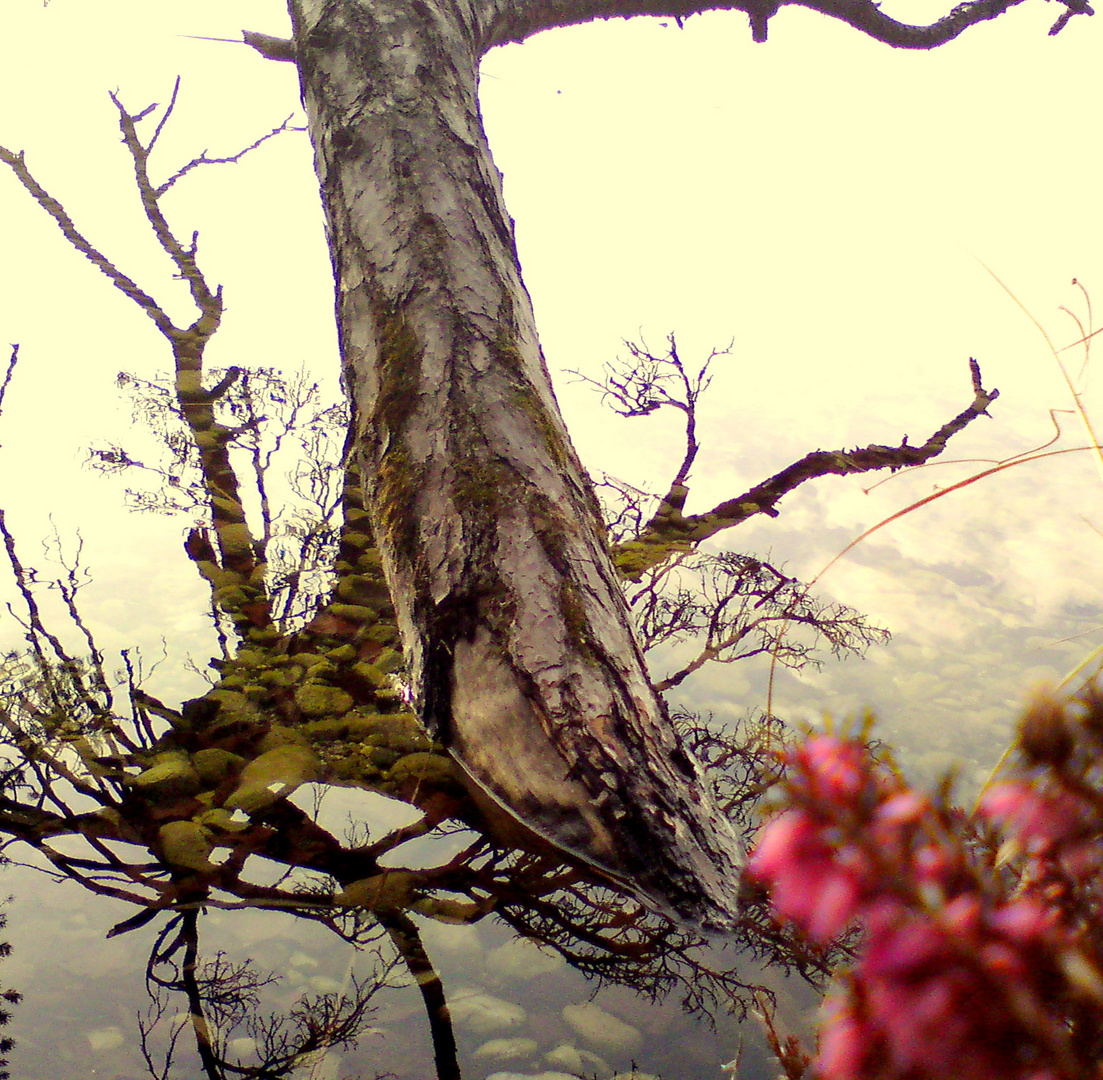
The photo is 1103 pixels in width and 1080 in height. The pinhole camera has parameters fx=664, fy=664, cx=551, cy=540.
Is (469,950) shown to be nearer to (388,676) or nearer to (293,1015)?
(293,1015)

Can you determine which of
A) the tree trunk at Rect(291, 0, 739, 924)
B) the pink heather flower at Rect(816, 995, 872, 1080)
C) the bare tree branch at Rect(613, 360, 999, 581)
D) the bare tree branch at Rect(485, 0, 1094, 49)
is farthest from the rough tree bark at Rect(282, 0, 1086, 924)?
the bare tree branch at Rect(613, 360, 999, 581)

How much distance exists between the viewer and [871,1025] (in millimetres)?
273

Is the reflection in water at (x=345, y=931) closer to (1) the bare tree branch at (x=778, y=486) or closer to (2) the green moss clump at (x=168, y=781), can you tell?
(2) the green moss clump at (x=168, y=781)

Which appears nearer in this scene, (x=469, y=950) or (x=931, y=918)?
(x=931, y=918)

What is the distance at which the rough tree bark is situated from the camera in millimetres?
Answer: 1025

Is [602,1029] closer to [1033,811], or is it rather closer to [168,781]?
[168,781]

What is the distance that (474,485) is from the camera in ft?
4.11

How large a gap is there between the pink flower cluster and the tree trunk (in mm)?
738

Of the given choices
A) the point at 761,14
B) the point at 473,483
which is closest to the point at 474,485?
the point at 473,483

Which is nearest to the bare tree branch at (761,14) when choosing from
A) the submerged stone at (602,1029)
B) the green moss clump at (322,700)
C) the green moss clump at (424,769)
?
the green moss clump at (322,700)

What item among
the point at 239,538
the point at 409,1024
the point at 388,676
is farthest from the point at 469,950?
the point at 239,538

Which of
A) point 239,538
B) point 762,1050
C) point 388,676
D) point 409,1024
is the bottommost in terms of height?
point 762,1050

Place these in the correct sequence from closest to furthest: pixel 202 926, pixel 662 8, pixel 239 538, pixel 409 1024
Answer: pixel 409 1024
pixel 202 926
pixel 239 538
pixel 662 8

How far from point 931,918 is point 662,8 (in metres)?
3.49
